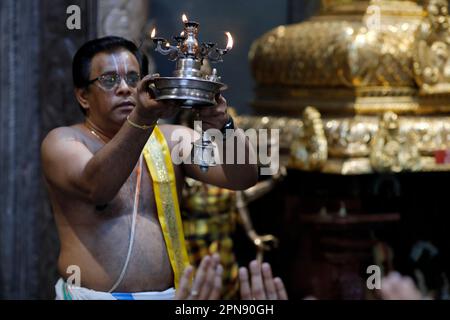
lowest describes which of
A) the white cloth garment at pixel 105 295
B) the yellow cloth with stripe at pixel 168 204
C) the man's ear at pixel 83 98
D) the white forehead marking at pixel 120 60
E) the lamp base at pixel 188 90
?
the white cloth garment at pixel 105 295

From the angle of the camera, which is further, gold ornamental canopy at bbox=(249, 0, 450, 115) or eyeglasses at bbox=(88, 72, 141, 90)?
gold ornamental canopy at bbox=(249, 0, 450, 115)

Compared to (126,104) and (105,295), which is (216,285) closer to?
(105,295)

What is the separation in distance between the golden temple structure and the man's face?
1662mm

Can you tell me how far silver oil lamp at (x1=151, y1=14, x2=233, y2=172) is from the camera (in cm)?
237

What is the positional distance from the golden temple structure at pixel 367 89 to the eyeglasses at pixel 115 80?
1.68 meters

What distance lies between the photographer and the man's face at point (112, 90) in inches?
120

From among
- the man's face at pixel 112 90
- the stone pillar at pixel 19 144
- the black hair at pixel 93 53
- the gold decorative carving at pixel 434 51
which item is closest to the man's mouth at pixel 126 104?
the man's face at pixel 112 90

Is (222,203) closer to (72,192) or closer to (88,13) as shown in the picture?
(88,13)

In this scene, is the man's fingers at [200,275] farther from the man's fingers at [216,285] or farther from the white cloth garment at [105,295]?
the white cloth garment at [105,295]

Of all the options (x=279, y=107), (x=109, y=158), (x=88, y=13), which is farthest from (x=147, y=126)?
(x=279, y=107)

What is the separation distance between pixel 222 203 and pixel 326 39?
34.7 inches

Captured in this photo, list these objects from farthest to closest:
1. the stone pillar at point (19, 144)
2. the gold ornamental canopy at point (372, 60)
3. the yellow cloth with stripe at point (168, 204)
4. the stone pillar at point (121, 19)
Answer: the gold ornamental canopy at point (372, 60), the stone pillar at point (19, 144), the stone pillar at point (121, 19), the yellow cloth with stripe at point (168, 204)

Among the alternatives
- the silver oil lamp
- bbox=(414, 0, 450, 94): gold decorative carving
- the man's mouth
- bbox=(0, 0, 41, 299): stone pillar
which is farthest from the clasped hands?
bbox=(414, 0, 450, 94): gold decorative carving

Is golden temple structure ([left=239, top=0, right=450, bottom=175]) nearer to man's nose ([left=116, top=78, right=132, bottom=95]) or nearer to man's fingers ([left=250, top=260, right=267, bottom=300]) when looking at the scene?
man's nose ([left=116, top=78, right=132, bottom=95])
